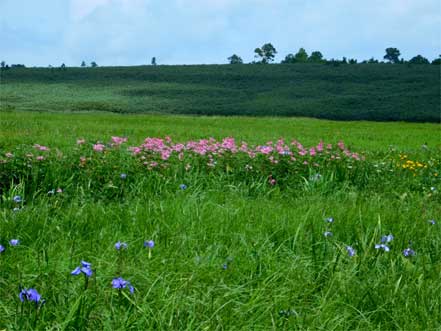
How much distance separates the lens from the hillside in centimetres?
4259

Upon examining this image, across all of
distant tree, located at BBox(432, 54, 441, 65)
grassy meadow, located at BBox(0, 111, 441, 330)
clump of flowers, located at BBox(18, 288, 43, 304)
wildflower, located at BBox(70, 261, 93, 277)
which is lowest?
grassy meadow, located at BBox(0, 111, 441, 330)

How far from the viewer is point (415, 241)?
4762 millimetres

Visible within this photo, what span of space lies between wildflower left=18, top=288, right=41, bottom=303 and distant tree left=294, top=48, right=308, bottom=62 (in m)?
108

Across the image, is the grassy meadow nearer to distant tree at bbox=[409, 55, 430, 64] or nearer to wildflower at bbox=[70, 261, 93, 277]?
wildflower at bbox=[70, 261, 93, 277]

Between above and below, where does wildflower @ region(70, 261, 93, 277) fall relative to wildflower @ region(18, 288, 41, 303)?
above

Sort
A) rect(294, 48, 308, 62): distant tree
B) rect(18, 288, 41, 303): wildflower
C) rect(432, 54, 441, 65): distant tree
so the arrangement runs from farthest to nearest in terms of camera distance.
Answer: rect(294, 48, 308, 62): distant tree
rect(432, 54, 441, 65): distant tree
rect(18, 288, 41, 303): wildflower

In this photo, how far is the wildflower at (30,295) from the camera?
248 centimetres

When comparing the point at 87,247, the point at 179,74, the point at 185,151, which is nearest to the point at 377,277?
the point at 87,247

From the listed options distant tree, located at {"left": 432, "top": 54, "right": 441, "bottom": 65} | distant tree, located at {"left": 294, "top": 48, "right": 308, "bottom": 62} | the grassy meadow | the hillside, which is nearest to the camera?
the grassy meadow

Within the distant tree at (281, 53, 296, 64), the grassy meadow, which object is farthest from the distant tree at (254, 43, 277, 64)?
the grassy meadow

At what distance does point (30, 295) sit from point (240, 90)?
193ft

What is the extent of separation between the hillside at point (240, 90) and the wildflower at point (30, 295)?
1218 inches

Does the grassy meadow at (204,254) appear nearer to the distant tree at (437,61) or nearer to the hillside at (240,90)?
the hillside at (240,90)

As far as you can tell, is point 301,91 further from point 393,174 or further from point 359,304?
point 359,304
